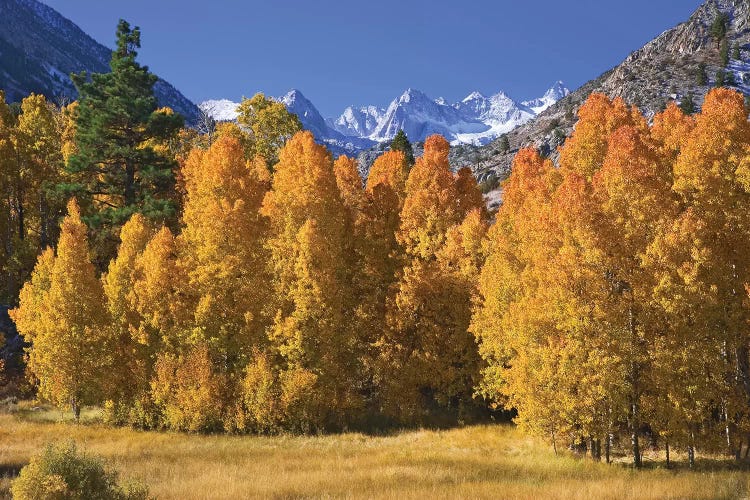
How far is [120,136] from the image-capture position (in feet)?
142

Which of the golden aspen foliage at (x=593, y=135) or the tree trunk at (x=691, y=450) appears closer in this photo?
the tree trunk at (x=691, y=450)

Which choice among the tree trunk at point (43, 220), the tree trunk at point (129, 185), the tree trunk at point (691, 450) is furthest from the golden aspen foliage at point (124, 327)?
the tree trunk at point (691, 450)

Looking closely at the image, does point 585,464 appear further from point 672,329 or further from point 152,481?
point 152,481

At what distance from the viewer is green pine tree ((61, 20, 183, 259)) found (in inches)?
1644

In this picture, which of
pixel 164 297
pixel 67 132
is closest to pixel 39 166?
pixel 67 132

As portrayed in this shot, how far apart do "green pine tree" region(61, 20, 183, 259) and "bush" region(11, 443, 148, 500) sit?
29.6m

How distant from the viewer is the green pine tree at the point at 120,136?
4175cm

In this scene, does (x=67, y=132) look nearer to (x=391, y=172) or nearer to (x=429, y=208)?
(x=391, y=172)

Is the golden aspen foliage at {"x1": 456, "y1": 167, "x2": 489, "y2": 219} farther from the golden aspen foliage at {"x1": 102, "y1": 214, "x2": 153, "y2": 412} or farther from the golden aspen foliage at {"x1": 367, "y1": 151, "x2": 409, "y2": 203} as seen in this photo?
the golden aspen foliage at {"x1": 102, "y1": 214, "x2": 153, "y2": 412}

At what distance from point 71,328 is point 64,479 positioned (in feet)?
72.6

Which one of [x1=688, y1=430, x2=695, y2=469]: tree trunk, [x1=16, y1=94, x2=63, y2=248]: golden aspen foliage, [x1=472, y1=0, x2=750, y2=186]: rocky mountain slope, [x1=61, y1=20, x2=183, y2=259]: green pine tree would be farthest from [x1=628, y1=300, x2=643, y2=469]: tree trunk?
[x1=472, y1=0, x2=750, y2=186]: rocky mountain slope

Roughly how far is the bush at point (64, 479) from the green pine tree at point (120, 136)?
97.2 ft

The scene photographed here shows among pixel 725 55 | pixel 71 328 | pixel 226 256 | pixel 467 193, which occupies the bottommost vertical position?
pixel 71 328

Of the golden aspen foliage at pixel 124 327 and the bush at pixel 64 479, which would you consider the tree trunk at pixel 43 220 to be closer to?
the golden aspen foliage at pixel 124 327
